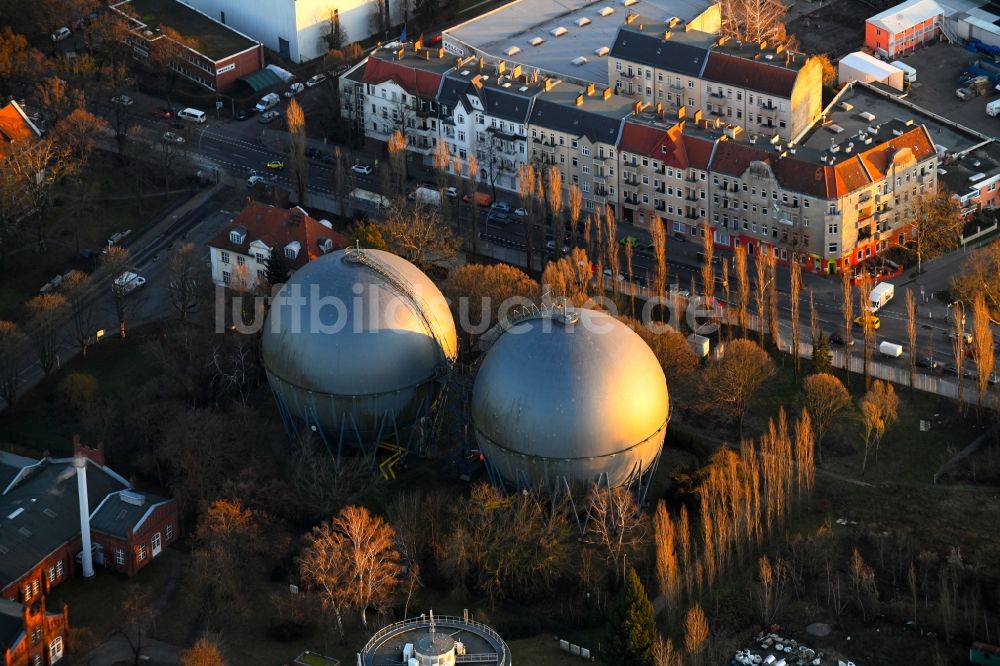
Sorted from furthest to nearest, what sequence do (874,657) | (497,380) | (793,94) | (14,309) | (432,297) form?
(793,94) < (14,309) < (432,297) < (497,380) < (874,657)

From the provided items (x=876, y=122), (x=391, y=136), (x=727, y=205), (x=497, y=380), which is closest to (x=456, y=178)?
(x=391, y=136)

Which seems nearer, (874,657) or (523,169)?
(874,657)

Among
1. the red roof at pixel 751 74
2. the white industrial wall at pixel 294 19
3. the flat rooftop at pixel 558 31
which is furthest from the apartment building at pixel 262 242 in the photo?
the white industrial wall at pixel 294 19

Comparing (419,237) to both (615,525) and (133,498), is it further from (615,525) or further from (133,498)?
(615,525)

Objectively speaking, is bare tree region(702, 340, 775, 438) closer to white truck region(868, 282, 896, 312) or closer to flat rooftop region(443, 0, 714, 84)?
white truck region(868, 282, 896, 312)

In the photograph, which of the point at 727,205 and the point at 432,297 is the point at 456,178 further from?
the point at 432,297

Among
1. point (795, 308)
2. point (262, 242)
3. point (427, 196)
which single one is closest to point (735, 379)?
point (795, 308)

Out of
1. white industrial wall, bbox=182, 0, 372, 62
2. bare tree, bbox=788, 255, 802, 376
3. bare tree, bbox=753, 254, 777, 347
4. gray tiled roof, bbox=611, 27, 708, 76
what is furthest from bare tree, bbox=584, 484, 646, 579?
white industrial wall, bbox=182, 0, 372, 62
